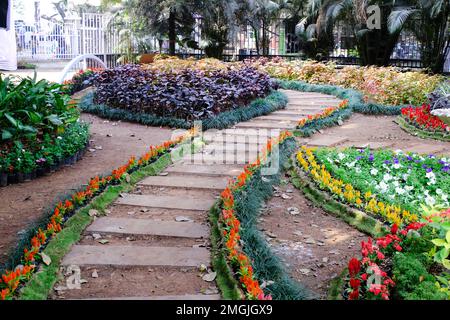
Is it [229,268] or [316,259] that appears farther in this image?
[316,259]

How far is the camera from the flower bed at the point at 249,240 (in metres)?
3.13

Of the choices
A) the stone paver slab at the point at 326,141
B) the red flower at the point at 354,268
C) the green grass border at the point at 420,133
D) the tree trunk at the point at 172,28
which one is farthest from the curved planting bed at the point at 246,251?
the tree trunk at the point at 172,28

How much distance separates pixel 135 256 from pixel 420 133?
Answer: 5.32 m

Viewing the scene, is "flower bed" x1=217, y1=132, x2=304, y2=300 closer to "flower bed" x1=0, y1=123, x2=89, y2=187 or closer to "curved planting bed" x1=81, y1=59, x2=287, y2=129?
"flower bed" x1=0, y1=123, x2=89, y2=187

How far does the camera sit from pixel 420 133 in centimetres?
751

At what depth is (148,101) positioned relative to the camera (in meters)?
8.13

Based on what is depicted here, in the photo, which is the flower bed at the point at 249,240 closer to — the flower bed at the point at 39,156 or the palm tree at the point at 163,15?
the flower bed at the point at 39,156

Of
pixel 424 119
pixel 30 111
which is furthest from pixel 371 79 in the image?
pixel 30 111

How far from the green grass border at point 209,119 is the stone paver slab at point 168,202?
2823 mm

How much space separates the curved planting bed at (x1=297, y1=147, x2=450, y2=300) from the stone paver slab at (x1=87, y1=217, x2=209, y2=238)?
1.20 m

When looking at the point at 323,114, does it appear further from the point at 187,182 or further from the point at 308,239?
the point at 308,239

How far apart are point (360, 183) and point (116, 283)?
2678 millimetres
